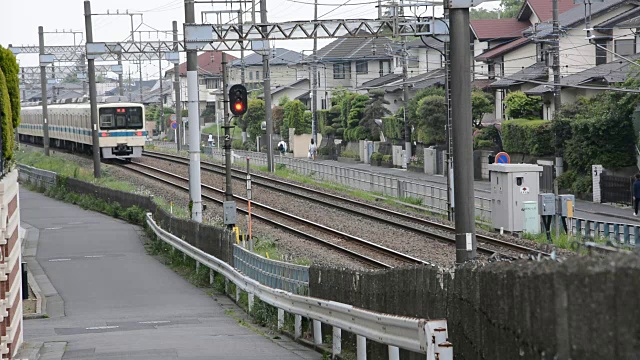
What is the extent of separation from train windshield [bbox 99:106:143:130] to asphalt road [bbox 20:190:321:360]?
20.9 metres

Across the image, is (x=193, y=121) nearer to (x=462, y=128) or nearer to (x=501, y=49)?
(x=462, y=128)

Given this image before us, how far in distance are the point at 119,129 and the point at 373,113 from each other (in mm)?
19821

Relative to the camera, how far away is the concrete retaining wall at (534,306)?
4480mm

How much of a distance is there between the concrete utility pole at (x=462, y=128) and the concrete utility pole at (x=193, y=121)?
543 inches

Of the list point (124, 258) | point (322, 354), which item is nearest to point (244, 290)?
point (322, 354)

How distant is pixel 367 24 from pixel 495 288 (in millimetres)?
21185

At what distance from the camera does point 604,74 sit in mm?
45688

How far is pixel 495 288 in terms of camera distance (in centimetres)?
663

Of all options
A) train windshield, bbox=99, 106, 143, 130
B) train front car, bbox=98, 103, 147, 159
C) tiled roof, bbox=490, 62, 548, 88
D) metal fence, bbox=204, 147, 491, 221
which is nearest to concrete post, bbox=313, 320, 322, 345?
metal fence, bbox=204, 147, 491, 221

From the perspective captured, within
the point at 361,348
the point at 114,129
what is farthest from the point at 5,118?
the point at 114,129

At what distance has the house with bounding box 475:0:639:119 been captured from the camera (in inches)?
1825

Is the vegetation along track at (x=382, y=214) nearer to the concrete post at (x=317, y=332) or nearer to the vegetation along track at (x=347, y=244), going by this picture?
the vegetation along track at (x=347, y=244)

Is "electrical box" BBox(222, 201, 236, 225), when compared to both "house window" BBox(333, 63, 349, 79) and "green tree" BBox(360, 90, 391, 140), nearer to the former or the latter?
"green tree" BBox(360, 90, 391, 140)

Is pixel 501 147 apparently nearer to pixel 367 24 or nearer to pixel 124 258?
pixel 367 24
